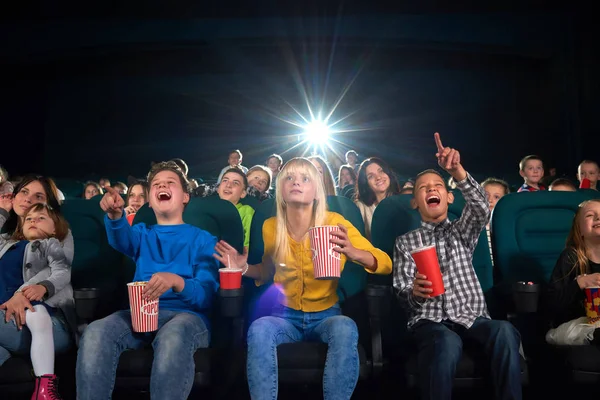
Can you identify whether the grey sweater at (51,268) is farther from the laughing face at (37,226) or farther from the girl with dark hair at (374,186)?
the girl with dark hair at (374,186)

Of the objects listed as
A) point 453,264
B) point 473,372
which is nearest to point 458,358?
point 473,372

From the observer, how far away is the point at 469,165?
9.08 meters

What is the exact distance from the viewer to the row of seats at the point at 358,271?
1.55m

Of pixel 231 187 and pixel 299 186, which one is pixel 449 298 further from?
pixel 231 187

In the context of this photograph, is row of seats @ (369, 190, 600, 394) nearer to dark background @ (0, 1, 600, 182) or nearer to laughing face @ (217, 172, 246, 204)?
laughing face @ (217, 172, 246, 204)

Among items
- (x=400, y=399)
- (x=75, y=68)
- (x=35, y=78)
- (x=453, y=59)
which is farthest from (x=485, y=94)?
(x=400, y=399)

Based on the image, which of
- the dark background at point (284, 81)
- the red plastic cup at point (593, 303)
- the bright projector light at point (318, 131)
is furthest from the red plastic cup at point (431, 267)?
the bright projector light at point (318, 131)

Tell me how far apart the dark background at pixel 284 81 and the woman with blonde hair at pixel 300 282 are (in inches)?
206

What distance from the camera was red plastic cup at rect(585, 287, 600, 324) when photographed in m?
1.60

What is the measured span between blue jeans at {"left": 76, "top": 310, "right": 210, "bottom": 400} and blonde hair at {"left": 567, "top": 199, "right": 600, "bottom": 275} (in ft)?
3.78

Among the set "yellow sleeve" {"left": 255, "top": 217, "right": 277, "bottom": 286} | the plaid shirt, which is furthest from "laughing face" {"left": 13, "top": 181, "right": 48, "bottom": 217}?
the plaid shirt

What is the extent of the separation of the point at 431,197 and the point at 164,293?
34.7 inches

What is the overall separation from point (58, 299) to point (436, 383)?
1.15 m

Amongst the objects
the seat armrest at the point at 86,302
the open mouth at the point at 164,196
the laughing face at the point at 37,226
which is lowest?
the seat armrest at the point at 86,302
